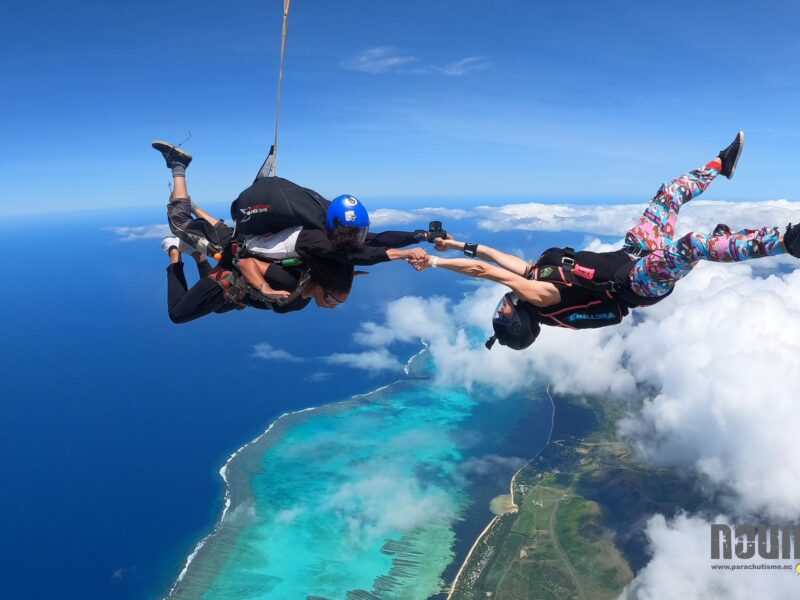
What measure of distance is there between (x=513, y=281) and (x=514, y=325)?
1.47 feet

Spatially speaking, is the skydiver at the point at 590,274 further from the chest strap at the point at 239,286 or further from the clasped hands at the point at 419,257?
the chest strap at the point at 239,286

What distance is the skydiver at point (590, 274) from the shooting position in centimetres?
411

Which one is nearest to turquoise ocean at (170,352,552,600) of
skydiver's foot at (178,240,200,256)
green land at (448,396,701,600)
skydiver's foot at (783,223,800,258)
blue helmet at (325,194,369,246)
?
green land at (448,396,701,600)

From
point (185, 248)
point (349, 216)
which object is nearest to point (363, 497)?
point (185, 248)

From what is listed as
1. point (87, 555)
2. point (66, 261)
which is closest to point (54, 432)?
point (87, 555)

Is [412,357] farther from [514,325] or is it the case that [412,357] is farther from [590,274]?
[590,274]

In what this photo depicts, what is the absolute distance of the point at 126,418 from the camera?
67312 mm

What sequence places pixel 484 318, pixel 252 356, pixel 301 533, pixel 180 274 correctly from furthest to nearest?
pixel 484 318, pixel 252 356, pixel 301 533, pixel 180 274

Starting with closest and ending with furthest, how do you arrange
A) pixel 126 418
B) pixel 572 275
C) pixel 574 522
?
pixel 572 275 < pixel 574 522 < pixel 126 418

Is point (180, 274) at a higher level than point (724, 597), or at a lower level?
higher

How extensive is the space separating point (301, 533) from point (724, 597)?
56854 mm

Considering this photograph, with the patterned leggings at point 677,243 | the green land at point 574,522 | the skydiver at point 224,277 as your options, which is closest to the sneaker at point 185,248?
the skydiver at point 224,277

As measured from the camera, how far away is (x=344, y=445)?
226 feet

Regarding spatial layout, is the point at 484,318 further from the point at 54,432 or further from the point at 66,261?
the point at 66,261
